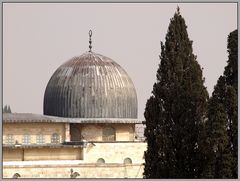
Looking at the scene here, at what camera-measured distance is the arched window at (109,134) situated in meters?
41.9

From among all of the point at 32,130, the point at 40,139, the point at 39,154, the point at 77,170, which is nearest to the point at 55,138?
the point at 40,139

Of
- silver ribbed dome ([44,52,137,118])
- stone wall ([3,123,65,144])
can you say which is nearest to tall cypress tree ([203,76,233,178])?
stone wall ([3,123,65,144])

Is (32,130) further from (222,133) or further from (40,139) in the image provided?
(222,133)

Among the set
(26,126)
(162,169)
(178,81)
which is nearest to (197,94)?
(178,81)

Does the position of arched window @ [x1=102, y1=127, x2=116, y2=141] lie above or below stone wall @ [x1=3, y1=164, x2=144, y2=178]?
above

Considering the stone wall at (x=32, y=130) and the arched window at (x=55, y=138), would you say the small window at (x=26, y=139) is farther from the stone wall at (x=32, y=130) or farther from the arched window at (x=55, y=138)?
the arched window at (x=55, y=138)

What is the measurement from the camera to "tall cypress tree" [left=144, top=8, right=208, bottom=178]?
85.7ft

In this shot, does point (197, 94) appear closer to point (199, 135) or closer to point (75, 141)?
point (199, 135)

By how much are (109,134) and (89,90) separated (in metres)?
2.50

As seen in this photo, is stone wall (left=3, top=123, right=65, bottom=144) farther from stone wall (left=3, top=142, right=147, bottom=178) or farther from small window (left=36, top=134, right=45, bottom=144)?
stone wall (left=3, top=142, right=147, bottom=178)

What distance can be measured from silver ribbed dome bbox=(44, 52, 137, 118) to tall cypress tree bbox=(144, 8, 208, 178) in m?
13.9

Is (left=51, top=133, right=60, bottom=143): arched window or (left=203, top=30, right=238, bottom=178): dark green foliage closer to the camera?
(left=203, top=30, right=238, bottom=178): dark green foliage

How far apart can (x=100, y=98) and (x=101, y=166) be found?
19.5 feet

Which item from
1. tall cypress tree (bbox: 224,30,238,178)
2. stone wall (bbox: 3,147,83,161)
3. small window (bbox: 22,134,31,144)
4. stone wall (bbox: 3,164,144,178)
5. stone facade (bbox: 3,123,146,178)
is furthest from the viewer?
small window (bbox: 22,134,31,144)
